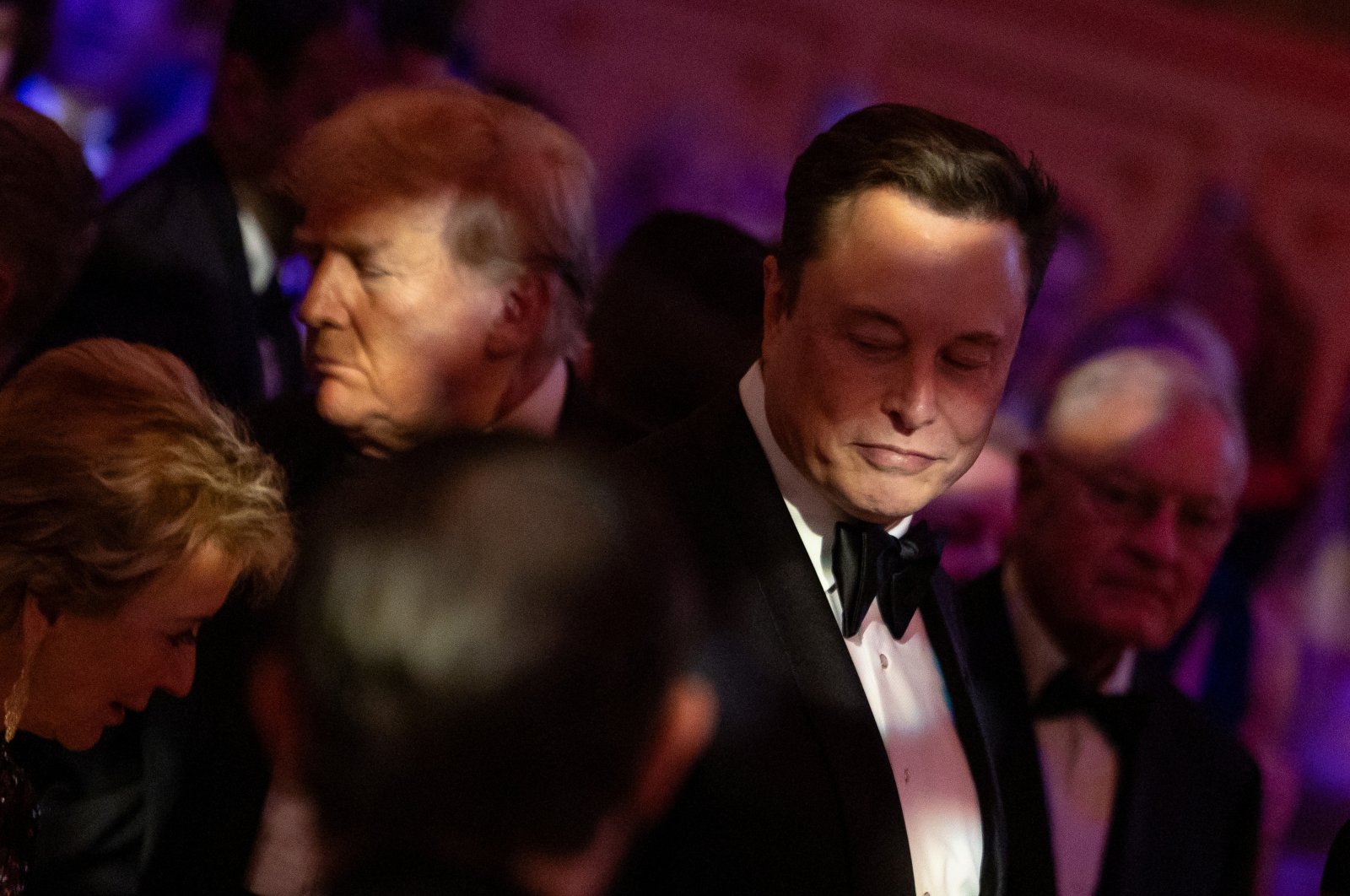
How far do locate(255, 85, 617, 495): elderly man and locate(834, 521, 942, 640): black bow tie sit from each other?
18.8 inches

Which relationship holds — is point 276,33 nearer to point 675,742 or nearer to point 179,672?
point 179,672

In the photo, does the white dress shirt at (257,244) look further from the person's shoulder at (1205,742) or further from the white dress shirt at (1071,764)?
the person's shoulder at (1205,742)

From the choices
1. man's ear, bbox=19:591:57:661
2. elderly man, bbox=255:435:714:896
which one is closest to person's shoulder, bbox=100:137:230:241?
man's ear, bbox=19:591:57:661

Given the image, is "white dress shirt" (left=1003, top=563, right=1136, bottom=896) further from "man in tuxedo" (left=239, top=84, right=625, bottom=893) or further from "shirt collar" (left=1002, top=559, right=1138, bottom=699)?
"man in tuxedo" (left=239, top=84, right=625, bottom=893)

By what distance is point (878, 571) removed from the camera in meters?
1.64

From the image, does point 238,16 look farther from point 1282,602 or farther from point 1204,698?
point 1282,602

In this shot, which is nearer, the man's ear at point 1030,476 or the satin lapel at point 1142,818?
the satin lapel at point 1142,818

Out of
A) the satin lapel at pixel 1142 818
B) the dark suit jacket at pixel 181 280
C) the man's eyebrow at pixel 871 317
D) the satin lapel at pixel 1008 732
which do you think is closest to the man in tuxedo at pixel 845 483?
the man's eyebrow at pixel 871 317

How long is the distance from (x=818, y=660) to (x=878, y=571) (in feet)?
0.41

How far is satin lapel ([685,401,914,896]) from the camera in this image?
5.03ft

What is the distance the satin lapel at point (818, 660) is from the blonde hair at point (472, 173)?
42 centimetres

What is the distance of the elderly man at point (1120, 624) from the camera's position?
2.14m

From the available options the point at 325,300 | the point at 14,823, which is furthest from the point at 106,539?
the point at 325,300

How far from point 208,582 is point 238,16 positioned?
105 cm
